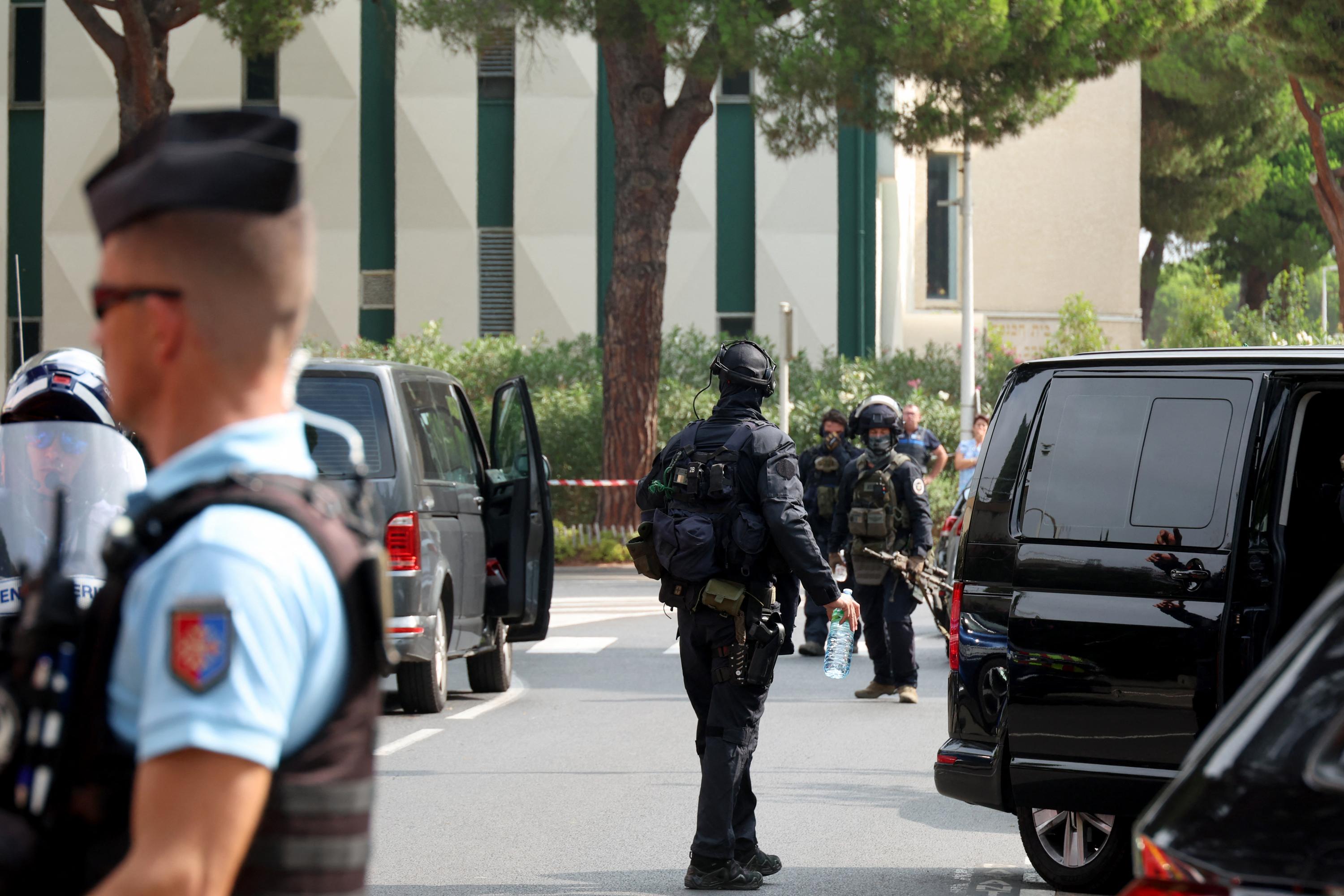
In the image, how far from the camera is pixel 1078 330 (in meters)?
28.8

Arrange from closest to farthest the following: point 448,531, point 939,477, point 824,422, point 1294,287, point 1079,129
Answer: point 448,531 < point 824,422 < point 939,477 < point 1294,287 < point 1079,129

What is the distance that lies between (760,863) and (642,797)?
1636mm

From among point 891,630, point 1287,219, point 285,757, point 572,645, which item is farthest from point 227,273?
point 1287,219

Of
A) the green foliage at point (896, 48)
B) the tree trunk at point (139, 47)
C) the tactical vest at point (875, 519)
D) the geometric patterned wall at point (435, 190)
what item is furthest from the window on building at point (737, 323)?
the tactical vest at point (875, 519)

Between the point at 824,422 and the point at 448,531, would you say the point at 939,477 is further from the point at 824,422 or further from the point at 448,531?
the point at 448,531

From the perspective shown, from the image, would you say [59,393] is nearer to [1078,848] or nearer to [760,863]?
[760,863]

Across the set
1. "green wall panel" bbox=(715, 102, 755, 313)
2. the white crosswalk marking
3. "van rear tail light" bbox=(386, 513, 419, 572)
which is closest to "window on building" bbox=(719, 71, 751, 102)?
"green wall panel" bbox=(715, 102, 755, 313)

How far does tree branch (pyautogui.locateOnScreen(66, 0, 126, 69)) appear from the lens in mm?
23031

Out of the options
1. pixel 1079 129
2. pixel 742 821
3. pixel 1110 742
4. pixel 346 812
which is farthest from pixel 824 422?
pixel 1079 129

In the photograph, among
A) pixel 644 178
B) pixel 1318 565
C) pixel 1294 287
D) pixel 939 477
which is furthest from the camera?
pixel 1294 287

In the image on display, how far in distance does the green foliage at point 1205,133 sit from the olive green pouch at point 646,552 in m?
32.5

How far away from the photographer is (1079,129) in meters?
34.4

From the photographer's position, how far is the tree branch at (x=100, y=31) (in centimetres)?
2303

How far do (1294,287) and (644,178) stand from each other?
35.8 feet
